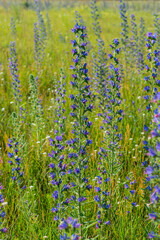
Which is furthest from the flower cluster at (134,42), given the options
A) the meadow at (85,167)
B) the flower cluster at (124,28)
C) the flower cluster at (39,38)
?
the flower cluster at (39,38)

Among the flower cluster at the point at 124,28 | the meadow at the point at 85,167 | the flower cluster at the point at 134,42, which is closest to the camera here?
the meadow at the point at 85,167

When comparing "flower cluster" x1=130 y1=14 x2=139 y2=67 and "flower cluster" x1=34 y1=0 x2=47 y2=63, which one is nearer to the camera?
"flower cluster" x1=130 y1=14 x2=139 y2=67

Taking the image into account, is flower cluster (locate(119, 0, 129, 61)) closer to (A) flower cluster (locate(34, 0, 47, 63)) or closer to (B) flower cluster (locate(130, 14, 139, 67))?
(B) flower cluster (locate(130, 14, 139, 67))

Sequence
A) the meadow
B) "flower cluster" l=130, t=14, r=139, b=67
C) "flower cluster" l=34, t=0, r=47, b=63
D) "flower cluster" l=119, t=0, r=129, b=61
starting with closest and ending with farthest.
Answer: the meadow → "flower cluster" l=119, t=0, r=129, b=61 → "flower cluster" l=130, t=14, r=139, b=67 → "flower cluster" l=34, t=0, r=47, b=63

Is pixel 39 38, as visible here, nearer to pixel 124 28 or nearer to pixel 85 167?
pixel 124 28

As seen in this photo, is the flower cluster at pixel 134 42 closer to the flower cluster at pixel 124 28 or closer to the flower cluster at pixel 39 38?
the flower cluster at pixel 124 28

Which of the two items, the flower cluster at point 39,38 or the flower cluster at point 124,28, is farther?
the flower cluster at point 39,38

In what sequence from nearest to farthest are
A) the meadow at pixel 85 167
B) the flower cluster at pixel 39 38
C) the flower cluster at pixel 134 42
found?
the meadow at pixel 85 167
the flower cluster at pixel 134 42
the flower cluster at pixel 39 38

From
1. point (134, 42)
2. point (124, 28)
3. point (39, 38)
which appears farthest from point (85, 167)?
point (39, 38)

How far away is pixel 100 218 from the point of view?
2086 millimetres

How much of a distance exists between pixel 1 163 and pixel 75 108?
148 centimetres

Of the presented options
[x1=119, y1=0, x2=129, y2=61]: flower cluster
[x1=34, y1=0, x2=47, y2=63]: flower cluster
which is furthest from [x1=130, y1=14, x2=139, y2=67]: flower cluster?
[x1=34, y1=0, x2=47, y2=63]: flower cluster

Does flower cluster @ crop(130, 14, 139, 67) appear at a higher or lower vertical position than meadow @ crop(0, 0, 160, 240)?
higher

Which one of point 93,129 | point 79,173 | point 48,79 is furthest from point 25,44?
point 79,173
